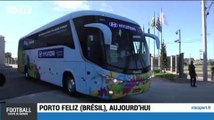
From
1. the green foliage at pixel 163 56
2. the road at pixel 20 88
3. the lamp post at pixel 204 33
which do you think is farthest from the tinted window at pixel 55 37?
the green foliage at pixel 163 56

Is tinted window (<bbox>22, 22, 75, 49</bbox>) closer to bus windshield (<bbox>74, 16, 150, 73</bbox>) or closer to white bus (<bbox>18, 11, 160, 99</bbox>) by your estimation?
white bus (<bbox>18, 11, 160, 99</bbox>)

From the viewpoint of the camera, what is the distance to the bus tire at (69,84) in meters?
10.6

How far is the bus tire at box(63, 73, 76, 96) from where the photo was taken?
34.9ft

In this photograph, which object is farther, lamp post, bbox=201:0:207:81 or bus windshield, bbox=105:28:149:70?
lamp post, bbox=201:0:207:81

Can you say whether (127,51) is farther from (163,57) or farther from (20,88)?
(163,57)

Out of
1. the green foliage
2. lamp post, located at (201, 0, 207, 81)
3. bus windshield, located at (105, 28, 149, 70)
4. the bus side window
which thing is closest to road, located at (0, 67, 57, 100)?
the bus side window

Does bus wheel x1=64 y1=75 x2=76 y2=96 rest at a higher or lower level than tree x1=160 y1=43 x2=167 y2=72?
lower

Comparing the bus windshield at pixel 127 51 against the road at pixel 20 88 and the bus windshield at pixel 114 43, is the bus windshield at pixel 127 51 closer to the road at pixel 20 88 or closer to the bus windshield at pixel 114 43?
the bus windshield at pixel 114 43

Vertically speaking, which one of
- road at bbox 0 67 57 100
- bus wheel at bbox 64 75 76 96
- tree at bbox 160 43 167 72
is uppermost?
tree at bbox 160 43 167 72

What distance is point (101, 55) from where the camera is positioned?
902 cm

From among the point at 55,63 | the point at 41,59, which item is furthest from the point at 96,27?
the point at 41,59

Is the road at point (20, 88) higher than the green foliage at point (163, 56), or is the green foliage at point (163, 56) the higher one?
the green foliage at point (163, 56)

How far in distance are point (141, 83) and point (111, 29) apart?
1817 mm

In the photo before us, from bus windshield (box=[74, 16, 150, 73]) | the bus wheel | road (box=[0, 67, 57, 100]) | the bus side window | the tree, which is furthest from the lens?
the tree
